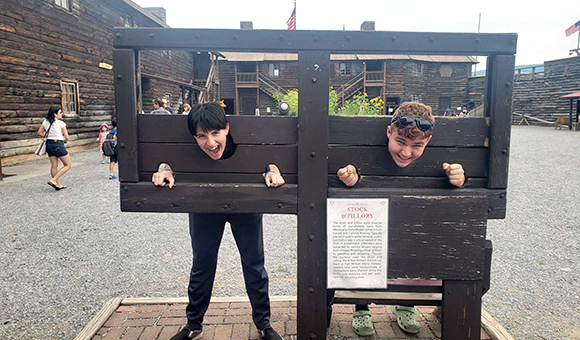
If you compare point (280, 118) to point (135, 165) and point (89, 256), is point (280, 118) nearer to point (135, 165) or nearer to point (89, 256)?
point (135, 165)

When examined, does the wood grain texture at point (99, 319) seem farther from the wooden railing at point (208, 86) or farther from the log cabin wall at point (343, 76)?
the log cabin wall at point (343, 76)

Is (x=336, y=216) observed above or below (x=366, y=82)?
below

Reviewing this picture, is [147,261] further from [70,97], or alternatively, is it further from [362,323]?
[70,97]

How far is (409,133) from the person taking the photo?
1.99m

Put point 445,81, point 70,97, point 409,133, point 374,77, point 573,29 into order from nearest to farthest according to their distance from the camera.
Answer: point 409,133
point 70,97
point 573,29
point 374,77
point 445,81

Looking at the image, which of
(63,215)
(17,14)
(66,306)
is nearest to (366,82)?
(17,14)

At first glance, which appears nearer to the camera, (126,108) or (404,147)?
(404,147)

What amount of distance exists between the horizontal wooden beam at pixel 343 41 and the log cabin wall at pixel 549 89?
111ft

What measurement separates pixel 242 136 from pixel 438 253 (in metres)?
1.19

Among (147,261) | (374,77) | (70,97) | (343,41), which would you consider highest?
(374,77)

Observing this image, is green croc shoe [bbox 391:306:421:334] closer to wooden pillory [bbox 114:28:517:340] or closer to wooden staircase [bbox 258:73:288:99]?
wooden pillory [bbox 114:28:517:340]

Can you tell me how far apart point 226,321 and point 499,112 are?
2277 millimetres

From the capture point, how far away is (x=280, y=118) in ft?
6.89

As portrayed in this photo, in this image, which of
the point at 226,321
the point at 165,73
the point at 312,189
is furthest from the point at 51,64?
the point at 312,189
